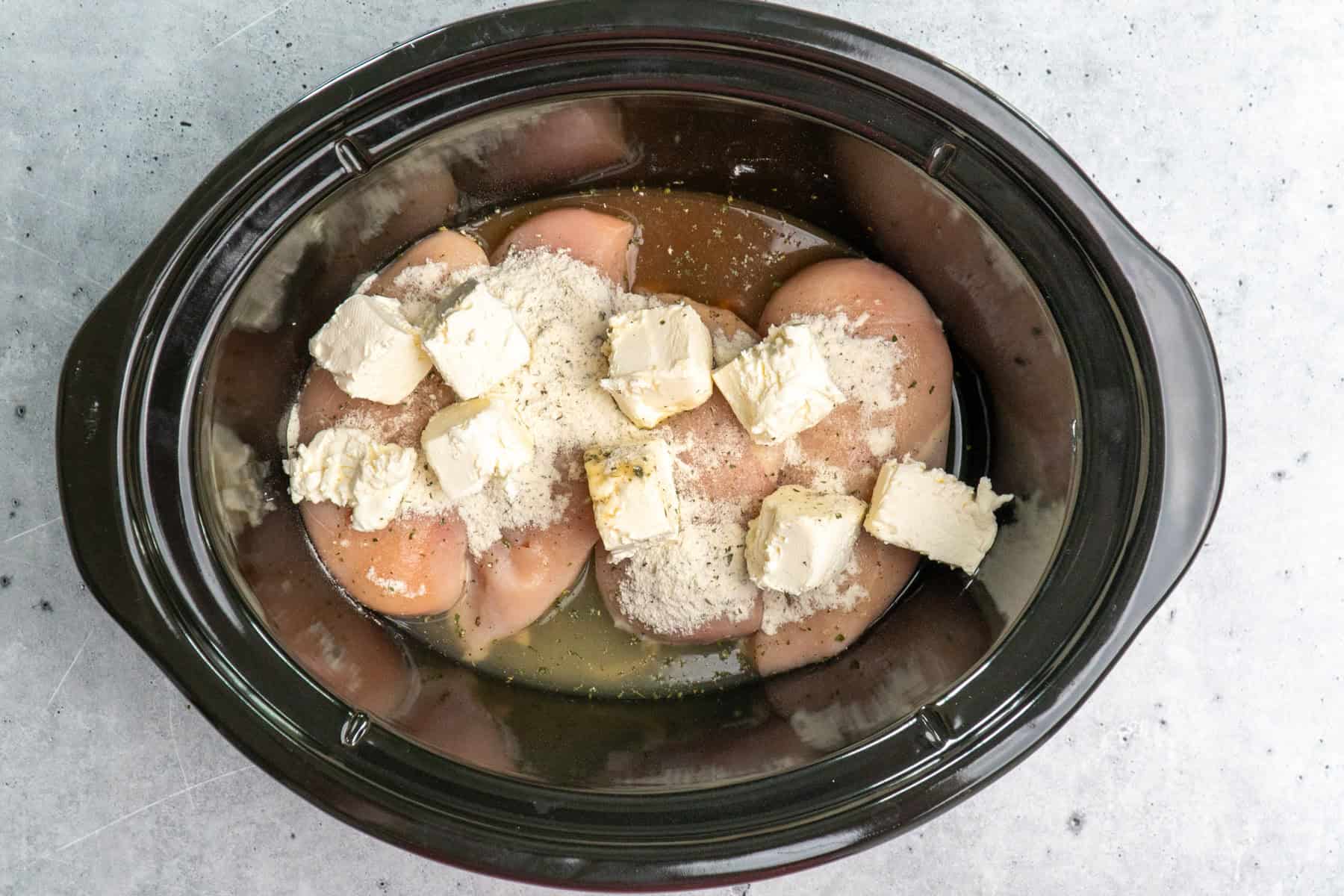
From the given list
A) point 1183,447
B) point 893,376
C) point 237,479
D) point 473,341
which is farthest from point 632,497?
point 1183,447

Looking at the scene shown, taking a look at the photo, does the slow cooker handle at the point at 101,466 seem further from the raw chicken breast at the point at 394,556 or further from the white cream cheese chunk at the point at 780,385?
the white cream cheese chunk at the point at 780,385

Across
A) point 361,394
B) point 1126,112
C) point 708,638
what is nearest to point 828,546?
point 708,638

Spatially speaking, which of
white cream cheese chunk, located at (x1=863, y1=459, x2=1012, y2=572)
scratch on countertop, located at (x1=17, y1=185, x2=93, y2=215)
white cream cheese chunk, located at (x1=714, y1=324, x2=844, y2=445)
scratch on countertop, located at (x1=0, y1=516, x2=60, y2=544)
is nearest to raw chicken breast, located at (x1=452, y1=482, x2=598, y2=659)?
white cream cheese chunk, located at (x1=714, y1=324, x2=844, y2=445)

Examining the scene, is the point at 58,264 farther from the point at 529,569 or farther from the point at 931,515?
the point at 931,515

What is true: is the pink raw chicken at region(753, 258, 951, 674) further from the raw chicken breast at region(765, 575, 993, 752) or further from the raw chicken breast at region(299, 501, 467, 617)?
the raw chicken breast at region(299, 501, 467, 617)

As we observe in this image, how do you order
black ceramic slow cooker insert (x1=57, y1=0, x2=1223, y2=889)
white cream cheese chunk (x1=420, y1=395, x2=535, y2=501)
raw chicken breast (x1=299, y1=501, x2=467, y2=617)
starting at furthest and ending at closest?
raw chicken breast (x1=299, y1=501, x2=467, y2=617) → white cream cheese chunk (x1=420, y1=395, x2=535, y2=501) → black ceramic slow cooker insert (x1=57, y1=0, x2=1223, y2=889)

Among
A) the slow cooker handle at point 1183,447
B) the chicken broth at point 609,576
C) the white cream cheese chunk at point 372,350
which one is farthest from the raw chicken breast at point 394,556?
the slow cooker handle at point 1183,447
